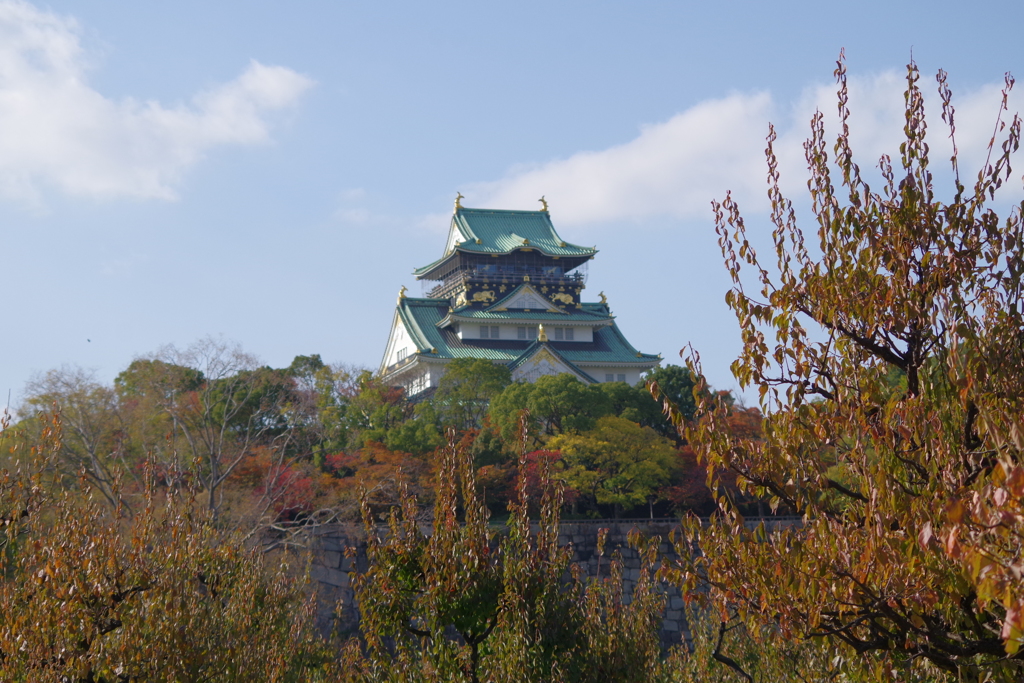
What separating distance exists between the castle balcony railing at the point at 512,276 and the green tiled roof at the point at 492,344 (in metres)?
1.45

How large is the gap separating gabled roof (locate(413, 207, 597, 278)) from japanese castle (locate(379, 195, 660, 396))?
0.05 metres

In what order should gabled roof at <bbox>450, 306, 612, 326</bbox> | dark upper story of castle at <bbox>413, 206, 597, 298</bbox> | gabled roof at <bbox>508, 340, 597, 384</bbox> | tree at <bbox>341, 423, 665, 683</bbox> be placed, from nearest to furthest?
tree at <bbox>341, 423, 665, 683</bbox> < gabled roof at <bbox>508, 340, 597, 384</bbox> < gabled roof at <bbox>450, 306, 612, 326</bbox> < dark upper story of castle at <bbox>413, 206, 597, 298</bbox>

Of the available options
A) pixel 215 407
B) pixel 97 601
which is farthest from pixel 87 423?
pixel 97 601

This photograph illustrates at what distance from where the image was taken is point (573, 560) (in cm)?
2528

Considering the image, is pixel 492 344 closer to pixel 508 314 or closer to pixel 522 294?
pixel 508 314

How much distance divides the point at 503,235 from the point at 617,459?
2044cm

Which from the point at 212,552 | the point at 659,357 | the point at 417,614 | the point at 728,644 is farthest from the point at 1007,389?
the point at 659,357

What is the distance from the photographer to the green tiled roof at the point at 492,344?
135ft

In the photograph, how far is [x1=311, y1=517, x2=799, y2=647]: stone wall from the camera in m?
25.2

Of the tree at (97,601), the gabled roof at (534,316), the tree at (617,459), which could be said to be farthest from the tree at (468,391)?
the tree at (97,601)

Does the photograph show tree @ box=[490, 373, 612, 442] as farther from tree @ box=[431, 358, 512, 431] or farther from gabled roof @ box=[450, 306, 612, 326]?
gabled roof @ box=[450, 306, 612, 326]

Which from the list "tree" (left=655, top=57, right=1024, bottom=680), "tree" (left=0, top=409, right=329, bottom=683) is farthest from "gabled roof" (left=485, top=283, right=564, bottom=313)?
"tree" (left=655, top=57, right=1024, bottom=680)

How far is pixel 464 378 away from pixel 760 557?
87.2 ft

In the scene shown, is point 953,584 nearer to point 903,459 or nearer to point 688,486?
point 903,459
